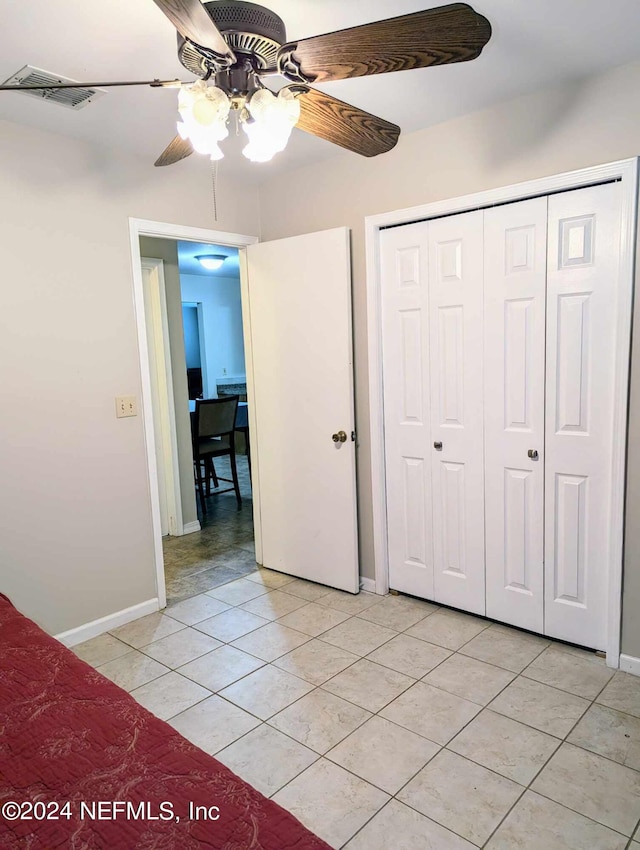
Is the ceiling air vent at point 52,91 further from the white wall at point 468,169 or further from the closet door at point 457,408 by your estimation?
the closet door at point 457,408

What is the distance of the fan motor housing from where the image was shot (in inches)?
52.1

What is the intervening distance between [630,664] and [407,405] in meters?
1.52

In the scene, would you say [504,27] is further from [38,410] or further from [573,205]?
[38,410]

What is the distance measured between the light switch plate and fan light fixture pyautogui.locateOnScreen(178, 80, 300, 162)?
166 cm

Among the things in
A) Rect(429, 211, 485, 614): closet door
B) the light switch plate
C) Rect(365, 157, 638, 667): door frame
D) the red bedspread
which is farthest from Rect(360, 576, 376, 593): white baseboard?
the red bedspread

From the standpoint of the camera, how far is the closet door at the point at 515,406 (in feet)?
8.26

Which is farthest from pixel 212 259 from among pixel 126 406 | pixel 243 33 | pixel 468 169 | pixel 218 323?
pixel 243 33

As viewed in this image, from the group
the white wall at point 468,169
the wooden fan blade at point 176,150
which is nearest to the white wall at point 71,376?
the white wall at point 468,169

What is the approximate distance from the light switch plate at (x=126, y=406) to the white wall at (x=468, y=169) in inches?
Answer: 47.1

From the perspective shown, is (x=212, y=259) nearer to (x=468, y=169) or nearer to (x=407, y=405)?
(x=407, y=405)

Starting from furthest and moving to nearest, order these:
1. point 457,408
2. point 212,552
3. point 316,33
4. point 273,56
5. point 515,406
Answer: point 212,552, point 457,408, point 515,406, point 316,33, point 273,56

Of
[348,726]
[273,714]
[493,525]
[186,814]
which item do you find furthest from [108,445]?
[186,814]

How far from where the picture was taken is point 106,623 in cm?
288

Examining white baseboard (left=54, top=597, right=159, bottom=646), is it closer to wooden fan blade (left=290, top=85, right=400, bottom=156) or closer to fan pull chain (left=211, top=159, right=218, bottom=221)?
fan pull chain (left=211, top=159, right=218, bottom=221)
